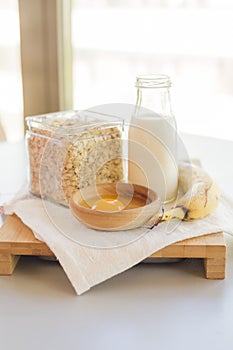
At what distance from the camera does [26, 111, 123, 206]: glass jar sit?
107cm

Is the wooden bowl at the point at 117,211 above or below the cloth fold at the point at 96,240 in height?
above

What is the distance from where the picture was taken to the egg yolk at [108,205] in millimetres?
968

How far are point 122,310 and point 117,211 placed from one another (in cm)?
17

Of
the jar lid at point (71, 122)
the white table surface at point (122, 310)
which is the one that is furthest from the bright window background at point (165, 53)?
the white table surface at point (122, 310)

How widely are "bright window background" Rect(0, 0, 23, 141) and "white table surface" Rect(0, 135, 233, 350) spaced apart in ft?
7.38

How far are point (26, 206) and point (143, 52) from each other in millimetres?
2141

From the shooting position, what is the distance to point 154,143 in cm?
107

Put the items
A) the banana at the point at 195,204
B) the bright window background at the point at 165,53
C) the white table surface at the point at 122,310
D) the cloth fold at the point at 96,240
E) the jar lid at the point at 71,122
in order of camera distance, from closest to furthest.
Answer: the white table surface at the point at 122,310 < the cloth fold at the point at 96,240 < the banana at the point at 195,204 < the jar lid at the point at 71,122 < the bright window background at the point at 165,53

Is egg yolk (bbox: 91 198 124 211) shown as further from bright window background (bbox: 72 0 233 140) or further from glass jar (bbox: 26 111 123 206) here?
bright window background (bbox: 72 0 233 140)

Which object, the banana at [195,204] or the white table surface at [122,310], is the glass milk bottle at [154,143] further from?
the white table surface at [122,310]

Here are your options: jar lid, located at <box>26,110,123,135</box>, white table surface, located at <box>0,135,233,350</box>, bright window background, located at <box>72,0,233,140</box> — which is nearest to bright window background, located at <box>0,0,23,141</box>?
bright window background, located at <box>72,0,233,140</box>

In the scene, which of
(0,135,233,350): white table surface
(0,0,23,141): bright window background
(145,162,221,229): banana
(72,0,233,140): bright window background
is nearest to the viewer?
(0,135,233,350): white table surface

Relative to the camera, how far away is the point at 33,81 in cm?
Result: 335

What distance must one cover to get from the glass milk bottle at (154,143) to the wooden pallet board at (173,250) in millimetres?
187
